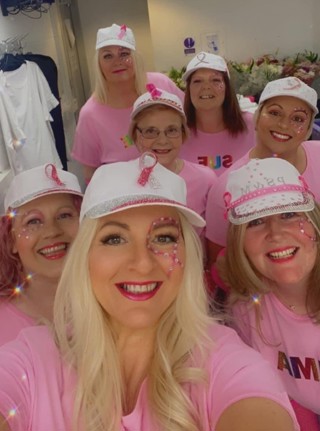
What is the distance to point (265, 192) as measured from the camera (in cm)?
135

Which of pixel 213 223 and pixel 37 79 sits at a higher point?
pixel 37 79

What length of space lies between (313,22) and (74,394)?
16.6ft

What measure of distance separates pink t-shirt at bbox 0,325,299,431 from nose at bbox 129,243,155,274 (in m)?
0.23

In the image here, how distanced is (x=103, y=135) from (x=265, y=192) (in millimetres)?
1298

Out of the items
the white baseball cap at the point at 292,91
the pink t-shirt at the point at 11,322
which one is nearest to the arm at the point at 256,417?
the pink t-shirt at the point at 11,322

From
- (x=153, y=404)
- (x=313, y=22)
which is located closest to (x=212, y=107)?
(x=153, y=404)

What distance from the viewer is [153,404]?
0.98m

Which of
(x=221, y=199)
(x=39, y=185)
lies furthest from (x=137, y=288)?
(x=221, y=199)

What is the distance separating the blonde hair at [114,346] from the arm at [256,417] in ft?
0.32

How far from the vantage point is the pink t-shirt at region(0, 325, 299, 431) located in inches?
36.5

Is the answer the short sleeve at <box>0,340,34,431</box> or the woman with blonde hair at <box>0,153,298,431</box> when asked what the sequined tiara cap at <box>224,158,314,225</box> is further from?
the short sleeve at <box>0,340,34,431</box>

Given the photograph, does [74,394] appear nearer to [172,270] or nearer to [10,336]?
[172,270]

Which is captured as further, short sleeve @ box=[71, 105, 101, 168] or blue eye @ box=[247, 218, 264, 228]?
short sleeve @ box=[71, 105, 101, 168]

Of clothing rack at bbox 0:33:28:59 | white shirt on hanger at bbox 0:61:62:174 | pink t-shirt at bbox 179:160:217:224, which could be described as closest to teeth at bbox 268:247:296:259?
pink t-shirt at bbox 179:160:217:224
